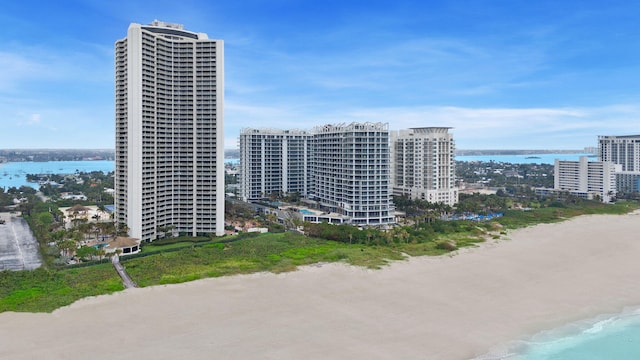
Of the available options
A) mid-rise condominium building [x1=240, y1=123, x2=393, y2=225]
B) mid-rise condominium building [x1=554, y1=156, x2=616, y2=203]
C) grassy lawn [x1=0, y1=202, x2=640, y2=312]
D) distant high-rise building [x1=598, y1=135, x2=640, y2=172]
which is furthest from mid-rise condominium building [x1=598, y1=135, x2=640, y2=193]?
mid-rise condominium building [x1=240, y1=123, x2=393, y2=225]

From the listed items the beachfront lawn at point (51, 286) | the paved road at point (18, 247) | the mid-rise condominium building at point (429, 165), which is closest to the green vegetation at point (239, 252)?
the beachfront lawn at point (51, 286)

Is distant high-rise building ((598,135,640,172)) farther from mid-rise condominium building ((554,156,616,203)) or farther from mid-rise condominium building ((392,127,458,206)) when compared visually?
mid-rise condominium building ((392,127,458,206))

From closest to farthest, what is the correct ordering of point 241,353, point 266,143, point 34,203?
1. point 241,353
2. point 34,203
3. point 266,143

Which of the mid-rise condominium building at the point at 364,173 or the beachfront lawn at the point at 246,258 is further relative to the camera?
the mid-rise condominium building at the point at 364,173

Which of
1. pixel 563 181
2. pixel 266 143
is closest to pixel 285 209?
pixel 266 143

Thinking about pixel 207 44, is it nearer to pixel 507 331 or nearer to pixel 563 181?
pixel 507 331

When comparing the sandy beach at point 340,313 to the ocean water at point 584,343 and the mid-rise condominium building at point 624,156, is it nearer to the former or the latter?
the ocean water at point 584,343

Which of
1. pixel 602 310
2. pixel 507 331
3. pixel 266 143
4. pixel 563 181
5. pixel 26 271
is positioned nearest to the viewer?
pixel 507 331
